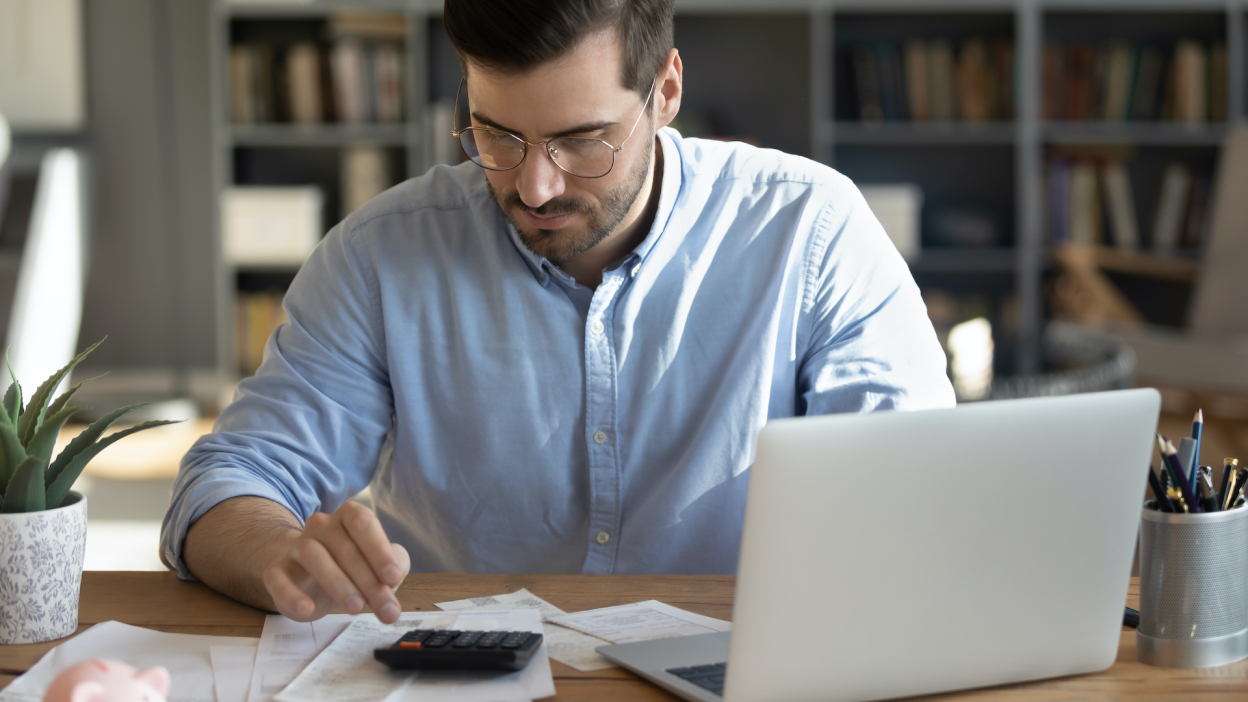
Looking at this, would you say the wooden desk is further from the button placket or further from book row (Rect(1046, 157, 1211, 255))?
book row (Rect(1046, 157, 1211, 255))

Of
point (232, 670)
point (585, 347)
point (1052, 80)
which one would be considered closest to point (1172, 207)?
point (1052, 80)

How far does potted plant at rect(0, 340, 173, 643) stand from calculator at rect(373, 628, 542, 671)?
0.89 feet

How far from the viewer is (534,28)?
1115mm

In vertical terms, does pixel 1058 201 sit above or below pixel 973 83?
below

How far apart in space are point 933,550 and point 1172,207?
3957 millimetres

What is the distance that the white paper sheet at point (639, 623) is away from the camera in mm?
884

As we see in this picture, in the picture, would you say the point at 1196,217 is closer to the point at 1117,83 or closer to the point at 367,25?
the point at 1117,83

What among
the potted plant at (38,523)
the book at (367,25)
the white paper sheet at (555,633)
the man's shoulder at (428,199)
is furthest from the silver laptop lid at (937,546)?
the book at (367,25)

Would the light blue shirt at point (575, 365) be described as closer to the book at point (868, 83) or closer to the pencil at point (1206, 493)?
the pencil at point (1206, 493)

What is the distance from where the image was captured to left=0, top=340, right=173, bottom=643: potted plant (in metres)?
0.86

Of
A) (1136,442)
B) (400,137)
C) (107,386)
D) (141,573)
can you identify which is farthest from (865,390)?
(107,386)

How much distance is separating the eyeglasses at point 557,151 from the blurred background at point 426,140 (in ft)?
9.85

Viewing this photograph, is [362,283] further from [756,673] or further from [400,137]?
[400,137]

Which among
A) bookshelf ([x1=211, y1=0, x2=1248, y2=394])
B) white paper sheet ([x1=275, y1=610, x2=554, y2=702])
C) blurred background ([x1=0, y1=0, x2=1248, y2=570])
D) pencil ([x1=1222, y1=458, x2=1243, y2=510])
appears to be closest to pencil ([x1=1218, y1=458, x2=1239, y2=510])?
pencil ([x1=1222, y1=458, x2=1243, y2=510])
